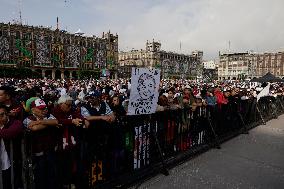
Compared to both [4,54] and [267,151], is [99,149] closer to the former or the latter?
[267,151]

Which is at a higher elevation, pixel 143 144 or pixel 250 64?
pixel 250 64

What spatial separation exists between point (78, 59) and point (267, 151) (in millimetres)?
90389

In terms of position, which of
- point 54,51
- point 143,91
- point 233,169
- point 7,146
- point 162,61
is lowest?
point 233,169

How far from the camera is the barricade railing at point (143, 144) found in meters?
4.48

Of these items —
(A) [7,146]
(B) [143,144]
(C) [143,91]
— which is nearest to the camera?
(A) [7,146]

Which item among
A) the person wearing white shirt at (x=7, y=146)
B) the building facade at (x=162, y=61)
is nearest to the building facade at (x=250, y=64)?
the building facade at (x=162, y=61)

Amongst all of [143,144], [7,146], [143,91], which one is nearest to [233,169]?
[143,144]

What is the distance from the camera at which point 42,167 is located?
387 cm

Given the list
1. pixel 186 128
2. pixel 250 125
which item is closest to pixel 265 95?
pixel 250 125

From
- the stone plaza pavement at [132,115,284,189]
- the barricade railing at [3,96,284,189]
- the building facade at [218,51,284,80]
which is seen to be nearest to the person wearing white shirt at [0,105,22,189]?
the barricade railing at [3,96,284,189]

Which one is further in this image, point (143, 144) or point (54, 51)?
point (54, 51)

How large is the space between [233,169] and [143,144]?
2.04m

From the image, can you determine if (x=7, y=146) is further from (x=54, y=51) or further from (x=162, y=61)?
(x=162, y=61)

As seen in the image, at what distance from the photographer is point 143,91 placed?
527 cm
